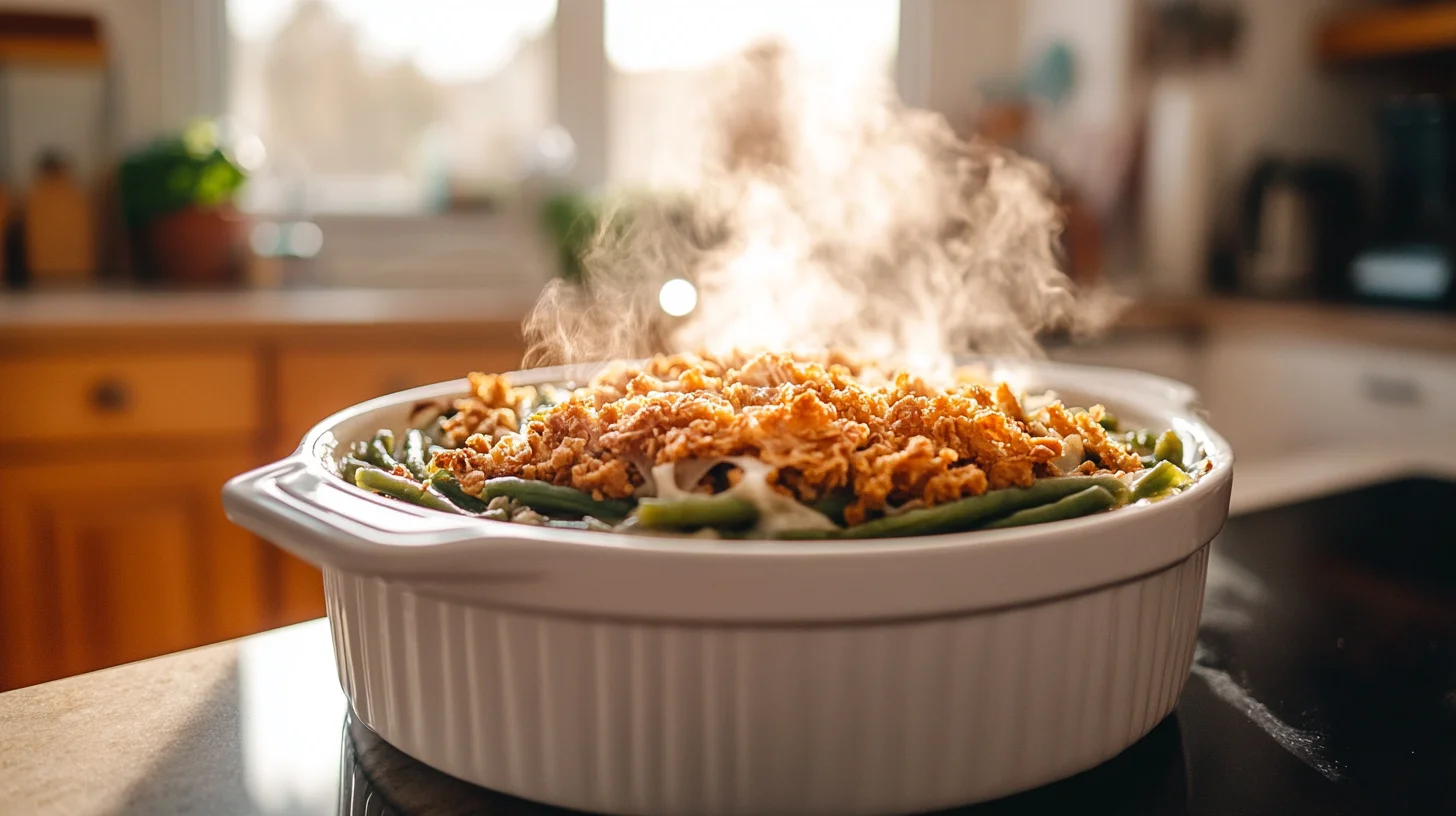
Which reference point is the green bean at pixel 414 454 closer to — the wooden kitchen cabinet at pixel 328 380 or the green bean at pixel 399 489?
the green bean at pixel 399 489

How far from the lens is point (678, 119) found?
2986mm

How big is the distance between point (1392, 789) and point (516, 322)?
1.78m

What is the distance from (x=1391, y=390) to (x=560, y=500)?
2.06 metres

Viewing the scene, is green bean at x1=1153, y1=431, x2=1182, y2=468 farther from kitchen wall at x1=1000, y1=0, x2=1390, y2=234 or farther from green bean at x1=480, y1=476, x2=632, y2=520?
kitchen wall at x1=1000, y1=0, x2=1390, y2=234

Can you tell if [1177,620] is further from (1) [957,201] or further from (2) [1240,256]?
(2) [1240,256]

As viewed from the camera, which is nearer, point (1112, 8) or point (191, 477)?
point (191, 477)

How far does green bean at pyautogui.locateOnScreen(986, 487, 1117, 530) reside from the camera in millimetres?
627

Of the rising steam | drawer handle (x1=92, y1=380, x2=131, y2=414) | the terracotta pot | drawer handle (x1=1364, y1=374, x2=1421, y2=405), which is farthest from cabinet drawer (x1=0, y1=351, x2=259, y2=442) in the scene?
drawer handle (x1=1364, y1=374, x2=1421, y2=405)

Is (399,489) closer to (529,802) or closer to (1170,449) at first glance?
(529,802)

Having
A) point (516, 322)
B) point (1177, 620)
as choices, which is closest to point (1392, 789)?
point (1177, 620)

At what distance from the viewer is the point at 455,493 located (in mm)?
702

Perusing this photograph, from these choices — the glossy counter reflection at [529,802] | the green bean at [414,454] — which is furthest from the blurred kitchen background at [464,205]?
the glossy counter reflection at [529,802]

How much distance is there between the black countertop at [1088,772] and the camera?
0.59 m

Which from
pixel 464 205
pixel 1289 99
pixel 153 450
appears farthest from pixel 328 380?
pixel 1289 99
